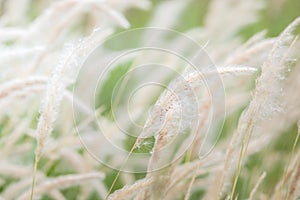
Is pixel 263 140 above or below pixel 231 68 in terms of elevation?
below

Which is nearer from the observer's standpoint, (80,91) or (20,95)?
(20,95)

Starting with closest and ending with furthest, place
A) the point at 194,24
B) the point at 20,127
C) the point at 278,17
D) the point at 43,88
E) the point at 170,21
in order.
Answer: the point at 43,88
the point at 20,127
the point at 170,21
the point at 278,17
the point at 194,24

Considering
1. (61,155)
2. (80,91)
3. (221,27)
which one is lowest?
(61,155)

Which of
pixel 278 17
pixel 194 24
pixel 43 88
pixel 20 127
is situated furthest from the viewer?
pixel 194 24

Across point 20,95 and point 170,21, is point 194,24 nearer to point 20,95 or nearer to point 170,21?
point 170,21

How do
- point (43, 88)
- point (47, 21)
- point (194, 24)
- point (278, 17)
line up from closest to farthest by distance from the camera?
point (43, 88)
point (47, 21)
point (278, 17)
point (194, 24)

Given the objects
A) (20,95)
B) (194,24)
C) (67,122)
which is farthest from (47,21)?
(194,24)

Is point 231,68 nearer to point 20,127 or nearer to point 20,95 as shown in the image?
point 20,95

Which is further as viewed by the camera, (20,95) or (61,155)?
(61,155)

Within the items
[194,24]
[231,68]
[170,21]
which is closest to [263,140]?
[231,68]
